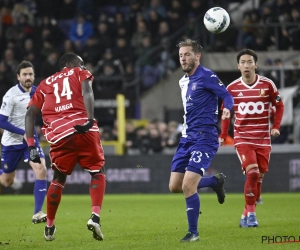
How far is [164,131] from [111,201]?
168 inches

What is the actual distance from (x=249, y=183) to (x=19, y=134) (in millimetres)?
3895

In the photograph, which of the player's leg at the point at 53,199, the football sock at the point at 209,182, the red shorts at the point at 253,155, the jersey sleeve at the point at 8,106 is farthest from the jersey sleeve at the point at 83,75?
the jersey sleeve at the point at 8,106

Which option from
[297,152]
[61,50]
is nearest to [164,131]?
[297,152]

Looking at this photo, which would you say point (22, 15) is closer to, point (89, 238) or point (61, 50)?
point (61, 50)

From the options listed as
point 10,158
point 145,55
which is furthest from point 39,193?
point 145,55

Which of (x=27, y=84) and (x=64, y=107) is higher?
(x=27, y=84)

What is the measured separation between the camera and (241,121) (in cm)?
1088

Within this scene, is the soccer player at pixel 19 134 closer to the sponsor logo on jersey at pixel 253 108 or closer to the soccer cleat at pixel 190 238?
the sponsor logo on jersey at pixel 253 108

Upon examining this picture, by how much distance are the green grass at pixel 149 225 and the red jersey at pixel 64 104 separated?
1302mm

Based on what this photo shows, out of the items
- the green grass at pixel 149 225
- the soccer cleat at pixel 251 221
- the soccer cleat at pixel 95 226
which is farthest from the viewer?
the soccer cleat at pixel 251 221

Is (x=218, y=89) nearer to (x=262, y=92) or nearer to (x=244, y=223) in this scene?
(x=262, y=92)

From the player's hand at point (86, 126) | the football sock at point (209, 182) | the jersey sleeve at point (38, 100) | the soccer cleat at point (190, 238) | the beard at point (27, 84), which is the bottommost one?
the soccer cleat at point (190, 238)

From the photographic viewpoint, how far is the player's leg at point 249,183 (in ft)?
33.8

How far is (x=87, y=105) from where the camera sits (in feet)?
28.1
